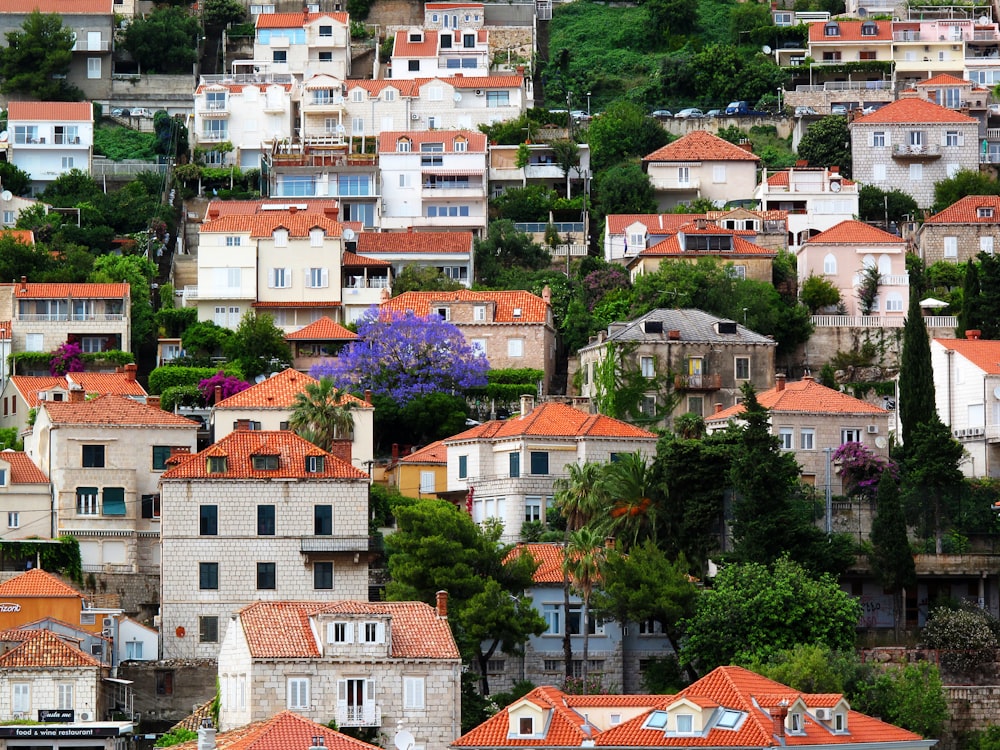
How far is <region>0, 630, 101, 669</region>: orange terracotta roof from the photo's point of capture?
281 ft

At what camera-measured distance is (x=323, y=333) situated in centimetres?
12138

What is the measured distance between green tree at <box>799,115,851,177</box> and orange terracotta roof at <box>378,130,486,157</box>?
1779 centimetres

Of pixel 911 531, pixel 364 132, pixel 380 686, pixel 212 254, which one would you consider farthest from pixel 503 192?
pixel 380 686

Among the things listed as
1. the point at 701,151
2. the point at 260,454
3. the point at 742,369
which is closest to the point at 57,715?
the point at 260,454

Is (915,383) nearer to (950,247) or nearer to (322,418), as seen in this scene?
(322,418)

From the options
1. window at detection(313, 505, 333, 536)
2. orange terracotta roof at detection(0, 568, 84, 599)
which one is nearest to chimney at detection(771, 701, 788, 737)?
window at detection(313, 505, 333, 536)

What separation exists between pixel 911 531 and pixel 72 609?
3010 centimetres

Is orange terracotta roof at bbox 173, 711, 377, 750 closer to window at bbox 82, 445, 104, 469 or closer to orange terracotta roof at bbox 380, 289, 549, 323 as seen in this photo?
window at bbox 82, 445, 104, 469

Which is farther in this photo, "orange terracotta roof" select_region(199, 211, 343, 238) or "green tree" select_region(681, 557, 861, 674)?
"orange terracotta roof" select_region(199, 211, 343, 238)

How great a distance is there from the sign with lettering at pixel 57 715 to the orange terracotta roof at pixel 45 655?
4.80ft

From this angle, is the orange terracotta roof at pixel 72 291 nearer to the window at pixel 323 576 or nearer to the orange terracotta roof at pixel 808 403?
the orange terracotta roof at pixel 808 403

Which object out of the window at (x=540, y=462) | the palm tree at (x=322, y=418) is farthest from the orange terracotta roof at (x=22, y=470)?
the window at (x=540, y=462)

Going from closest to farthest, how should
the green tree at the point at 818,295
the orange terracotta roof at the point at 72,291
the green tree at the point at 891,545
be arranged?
1. the green tree at the point at 891,545
2. the orange terracotta roof at the point at 72,291
3. the green tree at the point at 818,295

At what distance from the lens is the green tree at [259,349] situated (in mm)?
118562
